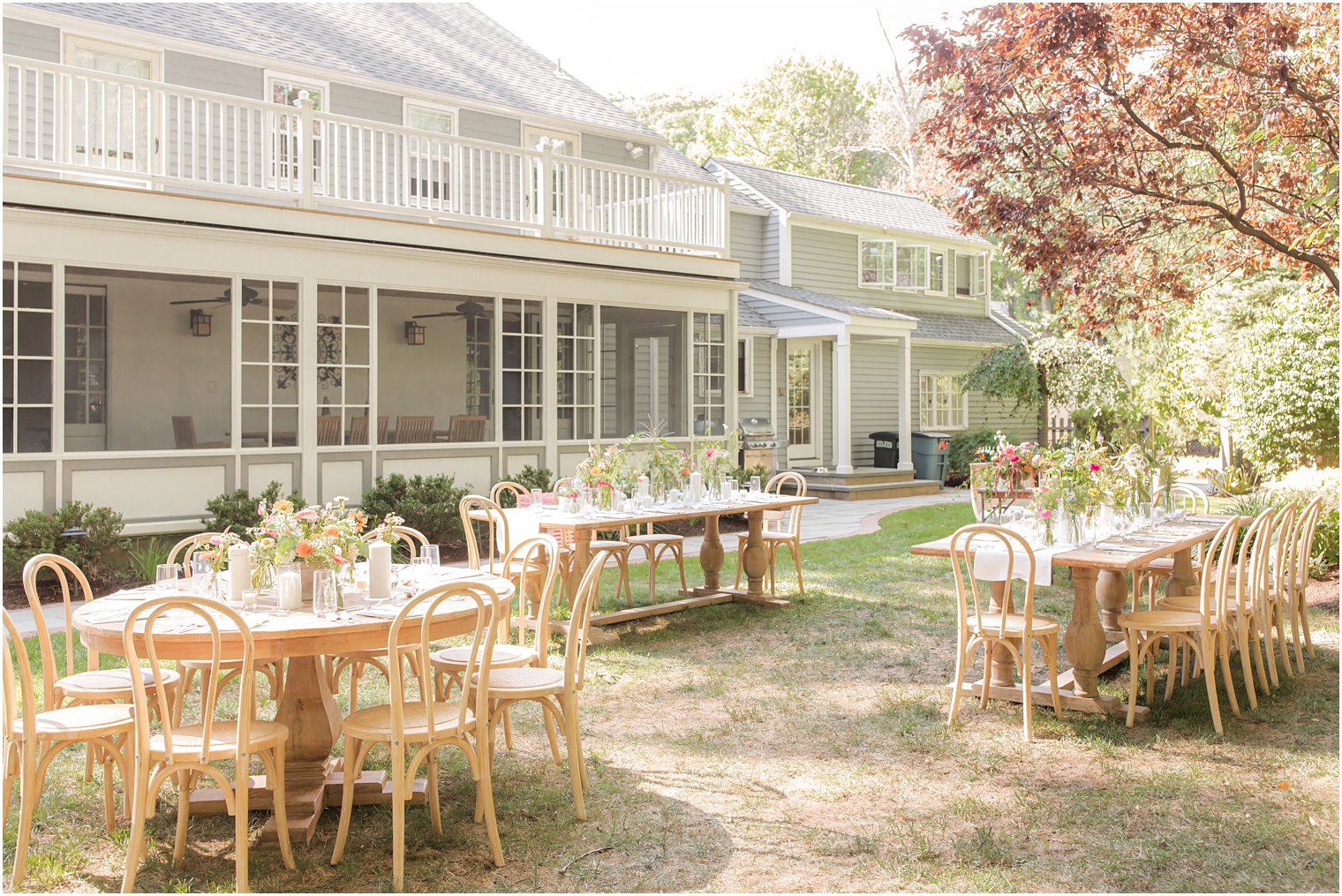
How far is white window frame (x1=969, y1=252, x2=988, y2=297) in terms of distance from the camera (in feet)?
83.5

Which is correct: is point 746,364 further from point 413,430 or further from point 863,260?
point 413,430

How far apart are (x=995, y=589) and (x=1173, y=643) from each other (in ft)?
3.35

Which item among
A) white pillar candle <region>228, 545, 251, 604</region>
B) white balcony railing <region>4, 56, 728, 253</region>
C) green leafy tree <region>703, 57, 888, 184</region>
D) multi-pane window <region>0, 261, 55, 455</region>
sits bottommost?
white pillar candle <region>228, 545, 251, 604</region>

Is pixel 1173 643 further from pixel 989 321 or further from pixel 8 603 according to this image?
pixel 989 321

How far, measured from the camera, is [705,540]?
975cm

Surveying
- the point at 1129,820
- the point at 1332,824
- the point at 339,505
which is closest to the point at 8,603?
the point at 339,505

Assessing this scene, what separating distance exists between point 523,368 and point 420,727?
9.25m

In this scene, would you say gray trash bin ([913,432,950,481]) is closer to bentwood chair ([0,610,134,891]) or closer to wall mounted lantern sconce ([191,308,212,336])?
wall mounted lantern sconce ([191,308,212,336])

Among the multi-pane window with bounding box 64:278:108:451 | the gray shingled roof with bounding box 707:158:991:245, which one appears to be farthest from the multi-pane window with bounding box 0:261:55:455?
the gray shingled roof with bounding box 707:158:991:245

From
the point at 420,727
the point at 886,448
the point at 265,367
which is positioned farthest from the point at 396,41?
the point at 420,727

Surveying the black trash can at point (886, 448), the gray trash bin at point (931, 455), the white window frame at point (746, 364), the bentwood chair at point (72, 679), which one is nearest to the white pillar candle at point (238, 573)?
the bentwood chair at point (72, 679)

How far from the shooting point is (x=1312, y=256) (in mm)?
7730

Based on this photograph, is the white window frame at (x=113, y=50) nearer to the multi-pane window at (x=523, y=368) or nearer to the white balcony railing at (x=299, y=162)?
the white balcony railing at (x=299, y=162)

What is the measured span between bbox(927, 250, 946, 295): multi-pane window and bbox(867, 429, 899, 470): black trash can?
472cm
